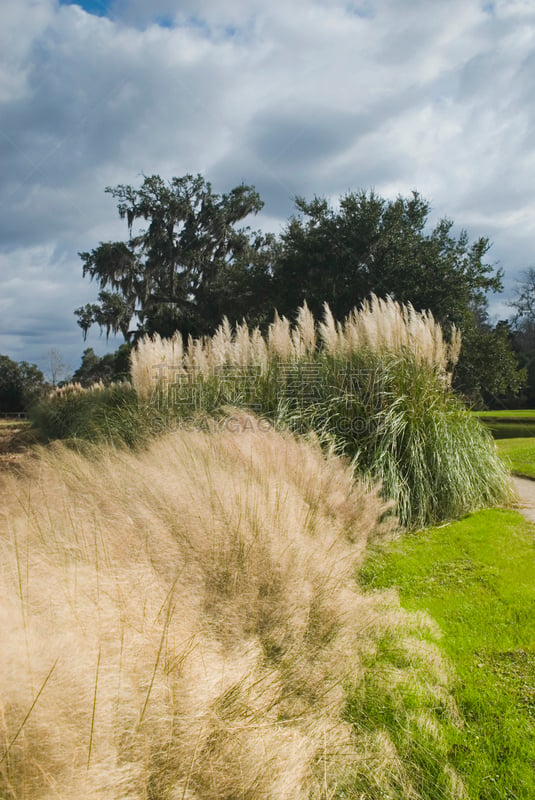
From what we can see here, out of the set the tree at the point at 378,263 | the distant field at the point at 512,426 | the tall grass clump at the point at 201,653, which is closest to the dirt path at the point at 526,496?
the tall grass clump at the point at 201,653

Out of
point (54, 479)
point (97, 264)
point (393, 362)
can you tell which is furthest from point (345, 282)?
point (54, 479)

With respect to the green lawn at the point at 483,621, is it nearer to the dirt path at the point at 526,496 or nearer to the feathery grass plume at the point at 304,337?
the dirt path at the point at 526,496

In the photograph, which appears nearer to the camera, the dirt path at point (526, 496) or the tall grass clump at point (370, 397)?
the tall grass clump at point (370, 397)

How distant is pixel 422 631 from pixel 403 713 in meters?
0.61

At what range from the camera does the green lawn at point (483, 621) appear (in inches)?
57.9

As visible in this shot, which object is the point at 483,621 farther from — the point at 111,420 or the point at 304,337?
the point at 111,420

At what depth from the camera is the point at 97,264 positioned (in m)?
19.7

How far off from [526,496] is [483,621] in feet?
11.3

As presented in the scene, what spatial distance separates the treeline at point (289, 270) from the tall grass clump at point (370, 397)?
9736 millimetres

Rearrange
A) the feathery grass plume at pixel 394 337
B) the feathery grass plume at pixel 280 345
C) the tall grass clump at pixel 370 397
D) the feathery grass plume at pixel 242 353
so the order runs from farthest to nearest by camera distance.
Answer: the feathery grass plume at pixel 242 353, the feathery grass plume at pixel 280 345, the feathery grass plume at pixel 394 337, the tall grass clump at pixel 370 397

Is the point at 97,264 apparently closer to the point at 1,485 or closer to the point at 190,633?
the point at 1,485

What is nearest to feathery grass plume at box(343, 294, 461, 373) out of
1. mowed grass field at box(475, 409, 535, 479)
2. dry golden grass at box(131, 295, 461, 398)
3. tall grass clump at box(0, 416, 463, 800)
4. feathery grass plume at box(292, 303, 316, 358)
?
dry golden grass at box(131, 295, 461, 398)

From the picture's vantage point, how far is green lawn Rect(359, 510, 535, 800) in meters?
1.47

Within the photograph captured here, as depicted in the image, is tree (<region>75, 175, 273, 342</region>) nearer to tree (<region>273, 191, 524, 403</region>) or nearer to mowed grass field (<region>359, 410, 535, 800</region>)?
tree (<region>273, 191, 524, 403</region>)
